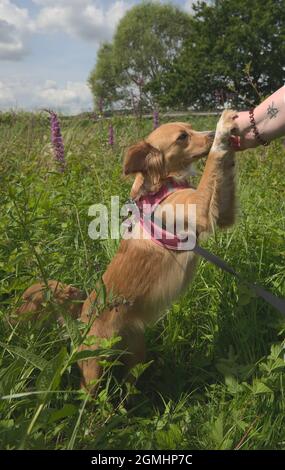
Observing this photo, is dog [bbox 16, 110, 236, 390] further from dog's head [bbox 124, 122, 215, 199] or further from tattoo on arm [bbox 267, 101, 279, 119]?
tattoo on arm [bbox 267, 101, 279, 119]

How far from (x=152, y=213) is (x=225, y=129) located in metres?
0.63

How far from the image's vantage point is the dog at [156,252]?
2438 mm

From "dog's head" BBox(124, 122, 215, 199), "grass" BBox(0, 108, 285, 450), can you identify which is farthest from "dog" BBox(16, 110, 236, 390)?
"grass" BBox(0, 108, 285, 450)

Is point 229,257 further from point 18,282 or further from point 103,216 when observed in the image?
point 18,282

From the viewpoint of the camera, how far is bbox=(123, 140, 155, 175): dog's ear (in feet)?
8.96

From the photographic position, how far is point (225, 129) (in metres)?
2.38

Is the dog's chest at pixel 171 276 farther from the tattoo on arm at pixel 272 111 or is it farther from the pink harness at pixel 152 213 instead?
the tattoo on arm at pixel 272 111

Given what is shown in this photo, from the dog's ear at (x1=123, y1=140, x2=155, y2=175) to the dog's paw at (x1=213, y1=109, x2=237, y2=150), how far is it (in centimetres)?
52

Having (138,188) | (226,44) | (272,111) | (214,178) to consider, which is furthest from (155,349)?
(226,44)

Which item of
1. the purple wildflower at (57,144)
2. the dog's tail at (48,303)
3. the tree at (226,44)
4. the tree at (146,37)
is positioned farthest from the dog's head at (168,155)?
the tree at (146,37)

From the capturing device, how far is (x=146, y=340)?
290 centimetres

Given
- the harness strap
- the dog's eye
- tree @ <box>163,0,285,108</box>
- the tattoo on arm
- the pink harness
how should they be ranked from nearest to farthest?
the harness strap
the tattoo on arm
the pink harness
the dog's eye
tree @ <box>163,0,285,108</box>

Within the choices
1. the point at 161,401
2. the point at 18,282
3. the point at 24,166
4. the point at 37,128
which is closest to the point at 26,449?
the point at 18,282

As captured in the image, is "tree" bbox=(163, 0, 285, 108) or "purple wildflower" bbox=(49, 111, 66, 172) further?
"tree" bbox=(163, 0, 285, 108)
